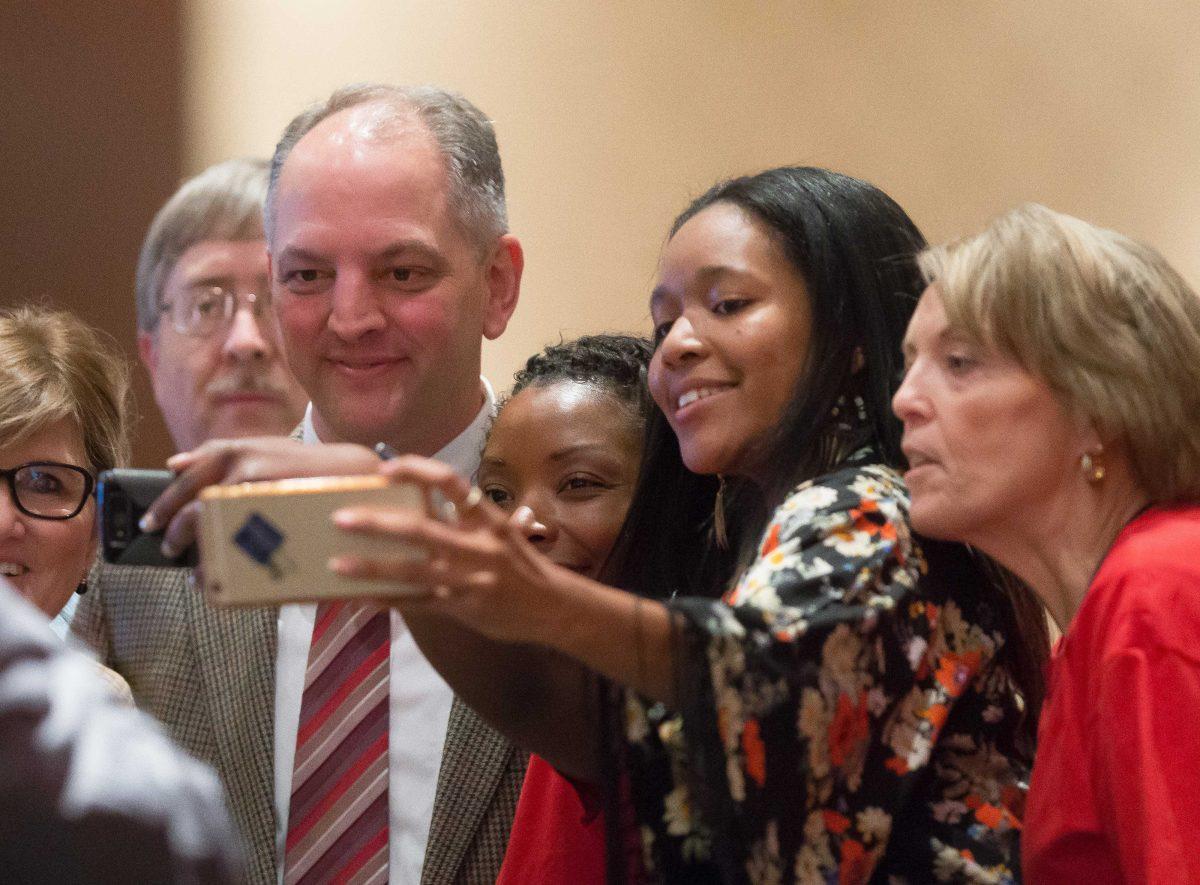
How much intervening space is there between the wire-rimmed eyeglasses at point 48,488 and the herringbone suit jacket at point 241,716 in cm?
12

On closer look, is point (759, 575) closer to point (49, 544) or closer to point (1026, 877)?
point (1026, 877)

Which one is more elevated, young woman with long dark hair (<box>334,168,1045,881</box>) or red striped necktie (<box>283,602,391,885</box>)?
young woman with long dark hair (<box>334,168,1045,881</box>)

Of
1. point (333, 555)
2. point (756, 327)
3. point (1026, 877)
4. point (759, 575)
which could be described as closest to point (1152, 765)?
point (1026, 877)

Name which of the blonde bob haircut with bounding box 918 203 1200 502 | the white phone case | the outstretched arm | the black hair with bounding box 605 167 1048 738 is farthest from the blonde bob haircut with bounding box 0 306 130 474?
the blonde bob haircut with bounding box 918 203 1200 502

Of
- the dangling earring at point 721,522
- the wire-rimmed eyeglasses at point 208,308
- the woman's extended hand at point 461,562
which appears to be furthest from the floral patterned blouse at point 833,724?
the wire-rimmed eyeglasses at point 208,308

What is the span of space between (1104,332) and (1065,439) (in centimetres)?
10

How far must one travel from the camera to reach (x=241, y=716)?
5.92 ft

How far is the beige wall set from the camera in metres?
2.94

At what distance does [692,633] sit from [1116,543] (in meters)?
0.43

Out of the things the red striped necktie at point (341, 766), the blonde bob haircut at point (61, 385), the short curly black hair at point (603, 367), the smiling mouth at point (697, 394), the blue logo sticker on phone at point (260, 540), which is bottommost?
the red striped necktie at point (341, 766)

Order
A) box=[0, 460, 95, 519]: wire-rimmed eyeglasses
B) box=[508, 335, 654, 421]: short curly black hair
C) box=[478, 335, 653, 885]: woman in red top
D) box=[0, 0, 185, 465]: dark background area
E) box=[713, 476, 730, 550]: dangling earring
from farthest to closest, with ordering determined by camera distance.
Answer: box=[0, 0, 185, 465]: dark background area < box=[0, 460, 95, 519]: wire-rimmed eyeglasses < box=[508, 335, 654, 421]: short curly black hair < box=[478, 335, 653, 885]: woman in red top < box=[713, 476, 730, 550]: dangling earring

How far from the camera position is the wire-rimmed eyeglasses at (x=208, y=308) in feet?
7.51

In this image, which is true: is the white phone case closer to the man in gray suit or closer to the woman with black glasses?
the man in gray suit

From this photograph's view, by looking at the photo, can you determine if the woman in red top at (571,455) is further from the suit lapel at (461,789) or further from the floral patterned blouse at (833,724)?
the floral patterned blouse at (833,724)
